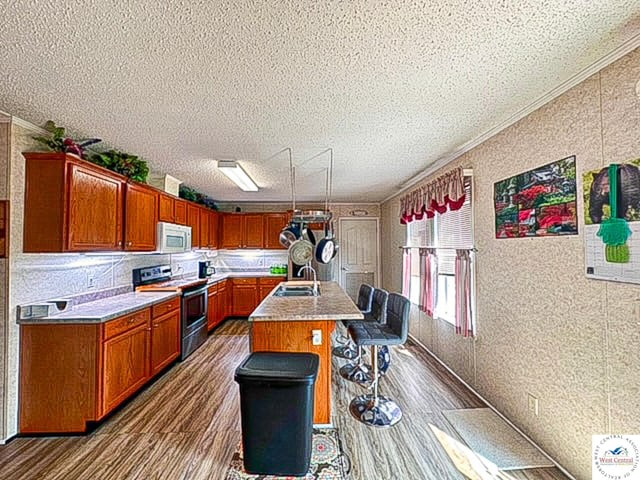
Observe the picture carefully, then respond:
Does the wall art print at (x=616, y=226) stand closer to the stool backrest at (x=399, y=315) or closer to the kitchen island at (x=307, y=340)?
the stool backrest at (x=399, y=315)

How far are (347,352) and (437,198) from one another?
7.21 ft

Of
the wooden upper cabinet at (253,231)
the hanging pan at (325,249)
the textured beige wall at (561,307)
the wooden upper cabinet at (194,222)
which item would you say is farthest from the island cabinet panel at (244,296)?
the textured beige wall at (561,307)

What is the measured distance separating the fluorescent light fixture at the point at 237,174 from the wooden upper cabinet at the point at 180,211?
0.83 metres

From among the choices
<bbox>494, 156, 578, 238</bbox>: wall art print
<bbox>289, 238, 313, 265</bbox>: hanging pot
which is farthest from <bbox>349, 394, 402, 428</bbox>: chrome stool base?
<bbox>494, 156, 578, 238</bbox>: wall art print

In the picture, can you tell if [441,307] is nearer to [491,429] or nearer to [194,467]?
[491,429]

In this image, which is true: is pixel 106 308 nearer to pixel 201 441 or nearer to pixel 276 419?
pixel 201 441

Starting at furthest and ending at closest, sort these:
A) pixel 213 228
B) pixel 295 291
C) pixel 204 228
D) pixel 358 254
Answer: pixel 358 254 → pixel 213 228 → pixel 204 228 → pixel 295 291

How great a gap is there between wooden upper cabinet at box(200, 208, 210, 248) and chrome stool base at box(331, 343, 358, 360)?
3051 mm

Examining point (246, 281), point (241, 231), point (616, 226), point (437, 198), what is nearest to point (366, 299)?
point (437, 198)

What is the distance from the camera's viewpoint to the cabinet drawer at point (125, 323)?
293cm

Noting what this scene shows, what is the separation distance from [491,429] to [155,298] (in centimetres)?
340

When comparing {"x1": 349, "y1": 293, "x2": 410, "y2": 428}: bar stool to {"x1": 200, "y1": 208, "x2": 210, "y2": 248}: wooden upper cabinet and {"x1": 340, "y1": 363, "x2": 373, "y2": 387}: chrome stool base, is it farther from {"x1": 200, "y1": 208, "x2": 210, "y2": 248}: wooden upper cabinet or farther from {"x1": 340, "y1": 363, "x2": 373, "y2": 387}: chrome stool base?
{"x1": 200, "y1": 208, "x2": 210, "y2": 248}: wooden upper cabinet

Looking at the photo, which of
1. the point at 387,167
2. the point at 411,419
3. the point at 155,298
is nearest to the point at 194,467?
the point at 411,419

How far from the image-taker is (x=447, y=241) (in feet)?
14.2
